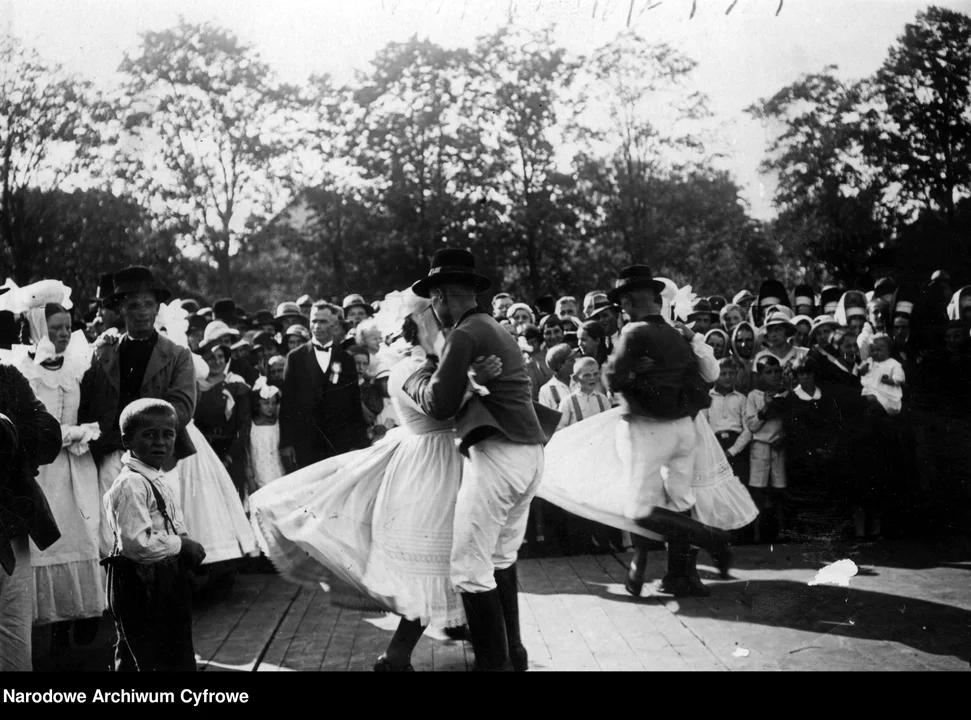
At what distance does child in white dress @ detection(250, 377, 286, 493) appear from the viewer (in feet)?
22.8

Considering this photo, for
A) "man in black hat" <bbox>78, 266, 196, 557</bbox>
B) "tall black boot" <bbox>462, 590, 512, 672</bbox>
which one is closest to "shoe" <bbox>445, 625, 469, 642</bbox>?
"tall black boot" <bbox>462, 590, 512, 672</bbox>

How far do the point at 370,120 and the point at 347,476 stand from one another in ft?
9.05

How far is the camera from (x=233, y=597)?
242 inches

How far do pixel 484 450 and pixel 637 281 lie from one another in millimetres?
1971

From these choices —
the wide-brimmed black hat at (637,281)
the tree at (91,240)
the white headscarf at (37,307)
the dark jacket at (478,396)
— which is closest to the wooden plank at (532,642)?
the dark jacket at (478,396)

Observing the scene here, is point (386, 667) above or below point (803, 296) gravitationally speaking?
below

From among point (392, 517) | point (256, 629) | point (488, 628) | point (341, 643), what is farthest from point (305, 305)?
point (488, 628)

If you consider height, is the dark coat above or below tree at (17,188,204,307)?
below

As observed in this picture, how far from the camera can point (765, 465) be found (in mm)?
6711

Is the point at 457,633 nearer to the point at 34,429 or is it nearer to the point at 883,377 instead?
the point at 34,429

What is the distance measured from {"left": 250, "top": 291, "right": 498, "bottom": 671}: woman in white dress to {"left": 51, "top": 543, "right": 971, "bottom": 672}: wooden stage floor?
0.47 meters

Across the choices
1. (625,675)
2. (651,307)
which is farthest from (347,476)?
(651,307)

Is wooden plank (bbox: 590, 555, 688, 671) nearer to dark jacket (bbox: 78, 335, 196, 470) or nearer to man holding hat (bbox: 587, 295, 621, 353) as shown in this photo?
man holding hat (bbox: 587, 295, 621, 353)

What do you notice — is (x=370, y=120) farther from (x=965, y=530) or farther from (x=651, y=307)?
(x=965, y=530)
